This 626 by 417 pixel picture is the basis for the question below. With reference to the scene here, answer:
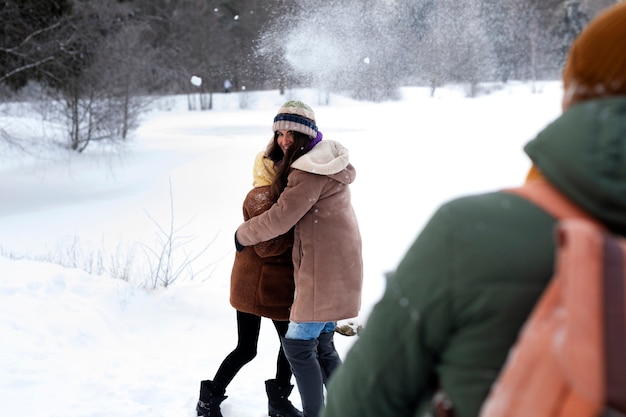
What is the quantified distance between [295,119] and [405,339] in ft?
5.92

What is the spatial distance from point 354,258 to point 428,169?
13247 mm

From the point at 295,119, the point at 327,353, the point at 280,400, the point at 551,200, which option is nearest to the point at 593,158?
the point at 551,200

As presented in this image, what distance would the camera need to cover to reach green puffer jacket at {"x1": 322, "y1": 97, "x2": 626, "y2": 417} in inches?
29.9

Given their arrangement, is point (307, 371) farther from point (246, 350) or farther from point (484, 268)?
point (484, 268)

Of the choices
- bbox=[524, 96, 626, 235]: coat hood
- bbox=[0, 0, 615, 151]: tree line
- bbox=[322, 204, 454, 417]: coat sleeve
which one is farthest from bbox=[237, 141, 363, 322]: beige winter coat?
bbox=[0, 0, 615, 151]: tree line

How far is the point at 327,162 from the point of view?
2504 mm

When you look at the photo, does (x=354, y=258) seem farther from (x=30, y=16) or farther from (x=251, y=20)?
(x=251, y=20)

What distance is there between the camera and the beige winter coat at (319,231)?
247 centimetres

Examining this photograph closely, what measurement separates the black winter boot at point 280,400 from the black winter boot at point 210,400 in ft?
0.86

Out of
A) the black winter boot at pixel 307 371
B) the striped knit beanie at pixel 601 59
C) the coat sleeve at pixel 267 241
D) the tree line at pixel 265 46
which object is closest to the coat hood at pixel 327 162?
the coat sleeve at pixel 267 241

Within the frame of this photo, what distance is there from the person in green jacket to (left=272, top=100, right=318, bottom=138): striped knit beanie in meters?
1.71

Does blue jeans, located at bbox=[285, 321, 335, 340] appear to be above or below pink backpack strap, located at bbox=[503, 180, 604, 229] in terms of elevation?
below

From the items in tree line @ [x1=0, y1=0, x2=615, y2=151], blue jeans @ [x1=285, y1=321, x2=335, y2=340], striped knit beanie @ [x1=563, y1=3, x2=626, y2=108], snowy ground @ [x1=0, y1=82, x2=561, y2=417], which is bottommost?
snowy ground @ [x1=0, y1=82, x2=561, y2=417]

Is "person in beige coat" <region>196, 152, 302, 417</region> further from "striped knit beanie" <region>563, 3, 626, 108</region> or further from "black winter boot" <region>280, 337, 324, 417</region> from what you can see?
"striped knit beanie" <region>563, 3, 626, 108</region>
